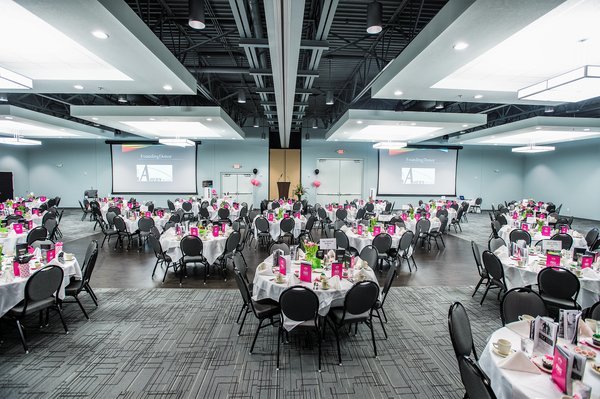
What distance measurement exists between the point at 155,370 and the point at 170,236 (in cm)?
412

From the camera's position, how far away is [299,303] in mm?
3568

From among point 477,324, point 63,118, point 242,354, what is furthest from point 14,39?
point 63,118

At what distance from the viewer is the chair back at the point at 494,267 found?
5.17 m

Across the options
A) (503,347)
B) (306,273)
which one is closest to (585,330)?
(503,347)

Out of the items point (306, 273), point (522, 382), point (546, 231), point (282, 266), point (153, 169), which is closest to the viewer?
point (522, 382)

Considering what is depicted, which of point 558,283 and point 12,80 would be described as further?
point 558,283

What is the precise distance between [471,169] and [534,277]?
54.8 ft

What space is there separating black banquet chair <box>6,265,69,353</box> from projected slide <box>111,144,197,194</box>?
14664 mm

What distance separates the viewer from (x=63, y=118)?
12.0m

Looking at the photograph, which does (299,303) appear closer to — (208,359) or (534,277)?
(208,359)

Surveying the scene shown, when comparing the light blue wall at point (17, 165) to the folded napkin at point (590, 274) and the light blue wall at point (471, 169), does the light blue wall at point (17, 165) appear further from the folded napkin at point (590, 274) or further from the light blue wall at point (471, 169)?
the folded napkin at point (590, 274)

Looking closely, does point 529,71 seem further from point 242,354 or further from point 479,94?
point 242,354

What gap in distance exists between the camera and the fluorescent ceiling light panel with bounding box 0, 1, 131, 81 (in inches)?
148

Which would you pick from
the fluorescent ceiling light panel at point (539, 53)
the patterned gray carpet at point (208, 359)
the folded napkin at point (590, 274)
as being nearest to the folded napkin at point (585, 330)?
the patterned gray carpet at point (208, 359)
